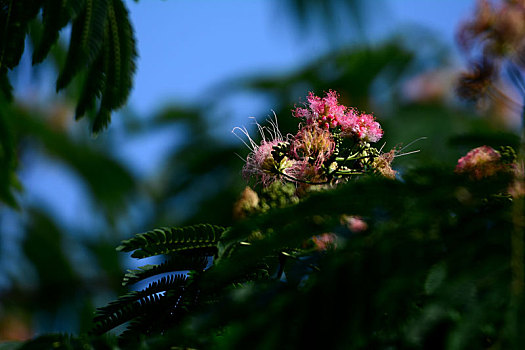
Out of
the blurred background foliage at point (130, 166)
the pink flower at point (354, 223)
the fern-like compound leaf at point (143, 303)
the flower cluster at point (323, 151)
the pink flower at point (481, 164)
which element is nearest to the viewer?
the pink flower at point (354, 223)

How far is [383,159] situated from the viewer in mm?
1527

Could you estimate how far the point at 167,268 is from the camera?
1.37 meters

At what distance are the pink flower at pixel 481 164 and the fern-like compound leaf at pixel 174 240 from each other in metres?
0.56

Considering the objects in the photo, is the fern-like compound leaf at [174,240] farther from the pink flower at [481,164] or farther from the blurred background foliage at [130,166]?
the blurred background foliage at [130,166]

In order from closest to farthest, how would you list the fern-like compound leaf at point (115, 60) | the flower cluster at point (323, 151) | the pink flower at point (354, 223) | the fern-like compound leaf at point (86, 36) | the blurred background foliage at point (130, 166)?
1. the pink flower at point (354, 223)
2. the flower cluster at point (323, 151)
3. the fern-like compound leaf at point (86, 36)
4. the fern-like compound leaf at point (115, 60)
5. the blurred background foliage at point (130, 166)

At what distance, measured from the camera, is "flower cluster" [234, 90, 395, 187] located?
1487 mm

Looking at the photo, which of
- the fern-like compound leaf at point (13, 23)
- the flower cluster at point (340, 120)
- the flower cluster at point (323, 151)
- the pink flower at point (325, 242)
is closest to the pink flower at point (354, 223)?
the pink flower at point (325, 242)

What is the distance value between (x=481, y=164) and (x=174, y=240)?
2.31 ft

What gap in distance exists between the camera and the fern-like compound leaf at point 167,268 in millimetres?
1364

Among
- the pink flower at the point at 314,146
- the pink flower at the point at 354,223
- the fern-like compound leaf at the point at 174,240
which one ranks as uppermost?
the pink flower at the point at 314,146

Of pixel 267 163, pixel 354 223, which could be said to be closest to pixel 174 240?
pixel 267 163

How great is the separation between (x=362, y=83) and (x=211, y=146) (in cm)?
355

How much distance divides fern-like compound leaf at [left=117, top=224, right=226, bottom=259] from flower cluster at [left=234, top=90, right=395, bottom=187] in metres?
0.26

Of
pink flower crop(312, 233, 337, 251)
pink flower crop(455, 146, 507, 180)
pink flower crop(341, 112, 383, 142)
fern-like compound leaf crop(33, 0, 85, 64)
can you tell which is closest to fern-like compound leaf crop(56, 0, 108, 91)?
fern-like compound leaf crop(33, 0, 85, 64)
